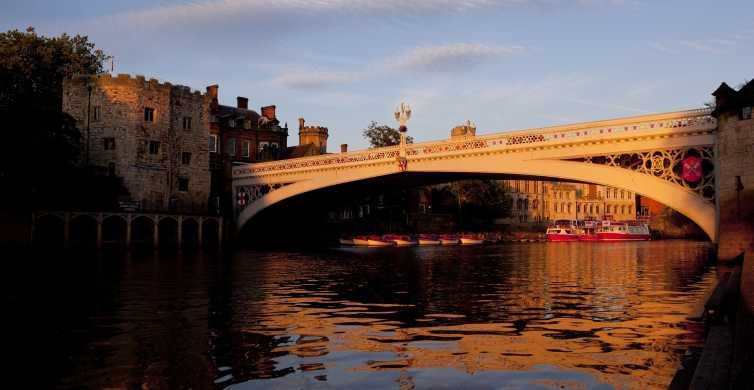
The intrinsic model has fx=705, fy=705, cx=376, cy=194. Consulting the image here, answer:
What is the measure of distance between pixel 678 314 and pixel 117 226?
47.1 meters

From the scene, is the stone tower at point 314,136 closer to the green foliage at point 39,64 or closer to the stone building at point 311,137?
the stone building at point 311,137

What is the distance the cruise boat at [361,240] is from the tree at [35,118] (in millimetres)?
24452

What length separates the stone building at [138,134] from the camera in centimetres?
5278

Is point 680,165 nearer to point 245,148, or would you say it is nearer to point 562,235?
point 245,148

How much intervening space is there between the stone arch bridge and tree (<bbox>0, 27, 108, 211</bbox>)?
17.5 metres

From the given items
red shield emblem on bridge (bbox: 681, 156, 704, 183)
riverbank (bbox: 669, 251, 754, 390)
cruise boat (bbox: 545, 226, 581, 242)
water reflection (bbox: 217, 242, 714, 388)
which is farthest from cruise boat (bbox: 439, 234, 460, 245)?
riverbank (bbox: 669, 251, 754, 390)

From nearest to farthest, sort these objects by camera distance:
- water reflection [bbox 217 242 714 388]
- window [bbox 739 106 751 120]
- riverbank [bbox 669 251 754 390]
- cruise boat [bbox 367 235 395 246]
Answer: riverbank [bbox 669 251 754 390] < water reflection [bbox 217 242 714 388] < window [bbox 739 106 751 120] < cruise boat [bbox 367 235 395 246]

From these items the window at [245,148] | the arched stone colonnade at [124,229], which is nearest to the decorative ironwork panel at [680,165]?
the arched stone colonnade at [124,229]

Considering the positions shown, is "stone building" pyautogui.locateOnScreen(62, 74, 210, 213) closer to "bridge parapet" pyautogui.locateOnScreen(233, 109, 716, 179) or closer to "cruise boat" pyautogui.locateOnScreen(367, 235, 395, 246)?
"bridge parapet" pyautogui.locateOnScreen(233, 109, 716, 179)

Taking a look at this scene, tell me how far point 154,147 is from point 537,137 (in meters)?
31.6

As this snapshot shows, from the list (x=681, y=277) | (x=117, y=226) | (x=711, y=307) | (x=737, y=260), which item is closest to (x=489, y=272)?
(x=681, y=277)

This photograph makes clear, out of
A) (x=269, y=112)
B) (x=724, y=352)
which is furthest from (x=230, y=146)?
A: (x=724, y=352)

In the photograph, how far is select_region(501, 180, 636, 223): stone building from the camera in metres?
117

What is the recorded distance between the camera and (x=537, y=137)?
3622 centimetres
